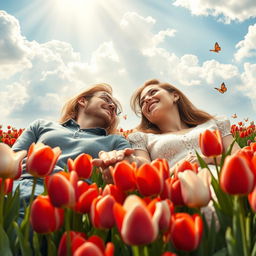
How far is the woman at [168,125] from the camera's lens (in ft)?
13.4

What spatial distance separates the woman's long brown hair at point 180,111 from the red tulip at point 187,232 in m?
3.76

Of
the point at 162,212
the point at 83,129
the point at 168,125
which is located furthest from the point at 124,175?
the point at 168,125

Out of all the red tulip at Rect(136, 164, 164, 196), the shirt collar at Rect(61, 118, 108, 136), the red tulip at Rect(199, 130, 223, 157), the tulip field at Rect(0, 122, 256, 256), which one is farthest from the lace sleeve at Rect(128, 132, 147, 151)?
the red tulip at Rect(136, 164, 164, 196)

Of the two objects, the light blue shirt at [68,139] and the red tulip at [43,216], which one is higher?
the light blue shirt at [68,139]

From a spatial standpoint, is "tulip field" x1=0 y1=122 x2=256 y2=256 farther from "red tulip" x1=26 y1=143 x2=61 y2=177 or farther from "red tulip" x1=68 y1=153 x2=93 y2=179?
"red tulip" x1=68 y1=153 x2=93 y2=179

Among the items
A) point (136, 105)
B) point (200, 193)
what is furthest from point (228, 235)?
point (136, 105)

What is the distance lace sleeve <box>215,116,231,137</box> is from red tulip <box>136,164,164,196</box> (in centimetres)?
328

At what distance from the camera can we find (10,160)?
1274mm

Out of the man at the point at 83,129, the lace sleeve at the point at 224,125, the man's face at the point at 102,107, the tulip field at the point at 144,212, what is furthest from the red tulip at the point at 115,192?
the lace sleeve at the point at 224,125

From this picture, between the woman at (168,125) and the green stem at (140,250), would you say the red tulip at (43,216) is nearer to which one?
the green stem at (140,250)

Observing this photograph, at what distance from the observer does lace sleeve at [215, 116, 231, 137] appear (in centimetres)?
432

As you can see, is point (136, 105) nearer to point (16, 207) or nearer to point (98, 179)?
point (98, 179)

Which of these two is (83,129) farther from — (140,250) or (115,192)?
(140,250)

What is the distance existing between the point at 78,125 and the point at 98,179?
156cm
